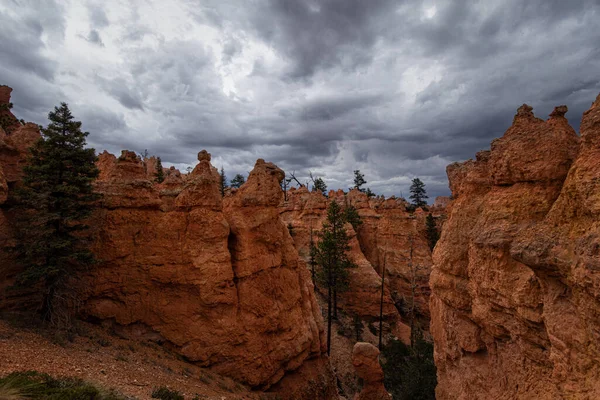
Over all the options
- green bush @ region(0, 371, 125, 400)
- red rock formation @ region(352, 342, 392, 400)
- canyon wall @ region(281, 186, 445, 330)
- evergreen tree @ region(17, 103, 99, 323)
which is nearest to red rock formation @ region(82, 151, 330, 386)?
evergreen tree @ region(17, 103, 99, 323)

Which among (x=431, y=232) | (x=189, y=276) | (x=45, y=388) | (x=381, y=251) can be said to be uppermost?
(x=431, y=232)

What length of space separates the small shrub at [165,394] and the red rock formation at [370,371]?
11.0m

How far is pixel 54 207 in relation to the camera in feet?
36.0

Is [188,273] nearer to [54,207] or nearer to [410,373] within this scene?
[54,207]

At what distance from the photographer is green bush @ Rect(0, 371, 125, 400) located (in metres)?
6.39

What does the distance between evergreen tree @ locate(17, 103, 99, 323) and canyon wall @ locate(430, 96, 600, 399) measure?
1327 centimetres

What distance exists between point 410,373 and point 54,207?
20359 mm

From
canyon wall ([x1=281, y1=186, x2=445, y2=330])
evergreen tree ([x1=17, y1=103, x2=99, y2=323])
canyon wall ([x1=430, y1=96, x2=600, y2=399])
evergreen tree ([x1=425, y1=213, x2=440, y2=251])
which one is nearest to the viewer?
canyon wall ([x1=430, y1=96, x2=600, y2=399])

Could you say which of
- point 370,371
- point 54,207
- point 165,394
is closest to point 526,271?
point 165,394

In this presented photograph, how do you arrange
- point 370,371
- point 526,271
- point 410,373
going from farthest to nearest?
point 410,373, point 370,371, point 526,271

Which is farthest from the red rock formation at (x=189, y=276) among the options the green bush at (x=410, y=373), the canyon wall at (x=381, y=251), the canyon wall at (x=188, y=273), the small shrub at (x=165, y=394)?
the canyon wall at (x=381, y=251)

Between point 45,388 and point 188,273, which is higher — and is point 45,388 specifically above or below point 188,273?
below

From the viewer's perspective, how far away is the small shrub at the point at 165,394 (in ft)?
31.5

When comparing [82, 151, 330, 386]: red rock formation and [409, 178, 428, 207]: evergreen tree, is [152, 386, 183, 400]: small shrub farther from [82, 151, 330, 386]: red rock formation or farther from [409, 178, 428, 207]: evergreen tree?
[409, 178, 428, 207]: evergreen tree
